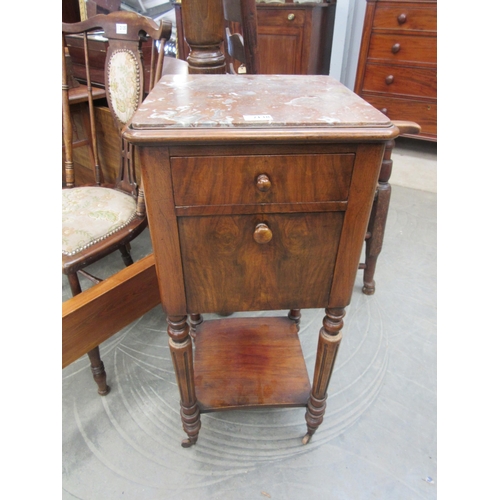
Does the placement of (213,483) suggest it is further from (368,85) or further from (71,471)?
(368,85)

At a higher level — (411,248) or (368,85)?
(368,85)

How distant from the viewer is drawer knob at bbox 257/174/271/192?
600 mm

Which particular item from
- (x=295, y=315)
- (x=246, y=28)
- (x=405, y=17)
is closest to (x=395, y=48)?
(x=405, y=17)

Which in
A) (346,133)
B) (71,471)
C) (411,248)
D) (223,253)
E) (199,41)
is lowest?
(71,471)

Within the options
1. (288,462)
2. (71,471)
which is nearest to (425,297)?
(288,462)

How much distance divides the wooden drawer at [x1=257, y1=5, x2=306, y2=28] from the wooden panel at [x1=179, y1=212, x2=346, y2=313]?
2178mm

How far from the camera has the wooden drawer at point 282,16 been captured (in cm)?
231

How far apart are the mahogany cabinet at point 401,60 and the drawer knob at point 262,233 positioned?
2319 mm

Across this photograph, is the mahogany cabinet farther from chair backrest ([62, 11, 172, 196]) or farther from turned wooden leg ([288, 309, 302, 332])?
turned wooden leg ([288, 309, 302, 332])

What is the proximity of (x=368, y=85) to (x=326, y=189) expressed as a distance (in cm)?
233

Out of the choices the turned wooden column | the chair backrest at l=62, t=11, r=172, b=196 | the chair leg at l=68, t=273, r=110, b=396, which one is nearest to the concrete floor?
the chair leg at l=68, t=273, r=110, b=396

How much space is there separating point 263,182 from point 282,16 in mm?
2242

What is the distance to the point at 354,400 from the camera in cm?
116

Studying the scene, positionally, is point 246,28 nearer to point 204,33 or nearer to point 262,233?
point 204,33
